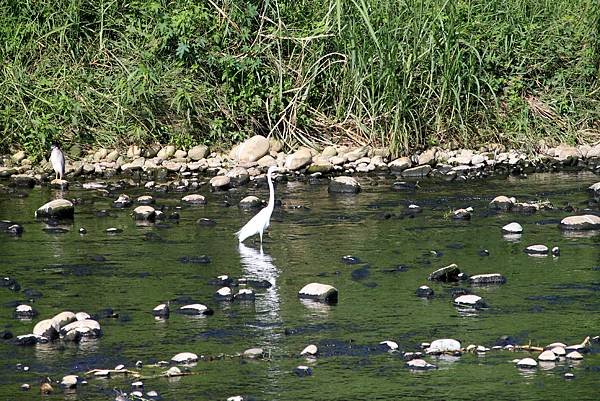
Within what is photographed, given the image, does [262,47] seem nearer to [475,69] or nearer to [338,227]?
[475,69]

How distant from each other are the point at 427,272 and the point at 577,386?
2.89m

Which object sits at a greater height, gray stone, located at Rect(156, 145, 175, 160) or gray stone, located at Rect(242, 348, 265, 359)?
gray stone, located at Rect(156, 145, 175, 160)

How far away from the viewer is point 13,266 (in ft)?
32.0

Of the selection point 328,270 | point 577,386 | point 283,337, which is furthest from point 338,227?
point 577,386

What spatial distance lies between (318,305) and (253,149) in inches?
282

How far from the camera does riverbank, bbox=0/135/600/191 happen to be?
48.3ft

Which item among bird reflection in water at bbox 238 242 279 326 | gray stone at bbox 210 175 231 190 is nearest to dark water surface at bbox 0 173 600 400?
bird reflection in water at bbox 238 242 279 326

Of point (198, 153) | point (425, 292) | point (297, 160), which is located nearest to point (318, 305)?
point (425, 292)

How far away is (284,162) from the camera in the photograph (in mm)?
14992

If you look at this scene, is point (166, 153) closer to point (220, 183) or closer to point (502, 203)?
point (220, 183)

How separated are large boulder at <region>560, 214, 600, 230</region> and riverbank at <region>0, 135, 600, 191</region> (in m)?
3.22

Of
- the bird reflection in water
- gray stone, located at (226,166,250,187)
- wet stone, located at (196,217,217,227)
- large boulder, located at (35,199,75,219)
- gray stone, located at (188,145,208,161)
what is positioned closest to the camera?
the bird reflection in water

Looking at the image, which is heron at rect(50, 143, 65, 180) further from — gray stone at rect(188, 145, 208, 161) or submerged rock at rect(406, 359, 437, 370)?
submerged rock at rect(406, 359, 437, 370)

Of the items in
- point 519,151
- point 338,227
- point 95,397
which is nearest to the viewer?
point 95,397
